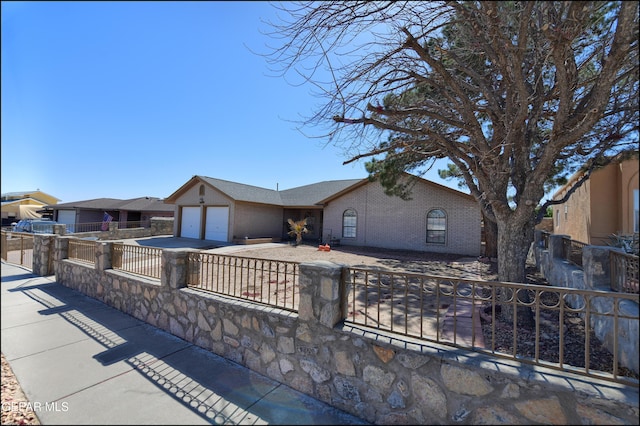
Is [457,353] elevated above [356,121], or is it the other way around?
[356,121]

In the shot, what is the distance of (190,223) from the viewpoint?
1961 cm

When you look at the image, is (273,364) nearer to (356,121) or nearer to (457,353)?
(457,353)

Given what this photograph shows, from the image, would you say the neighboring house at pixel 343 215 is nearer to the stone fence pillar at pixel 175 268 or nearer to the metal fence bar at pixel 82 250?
the metal fence bar at pixel 82 250

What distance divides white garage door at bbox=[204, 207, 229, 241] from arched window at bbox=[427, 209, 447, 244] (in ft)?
39.5

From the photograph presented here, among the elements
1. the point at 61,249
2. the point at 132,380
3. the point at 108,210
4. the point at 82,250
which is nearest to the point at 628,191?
the point at 132,380

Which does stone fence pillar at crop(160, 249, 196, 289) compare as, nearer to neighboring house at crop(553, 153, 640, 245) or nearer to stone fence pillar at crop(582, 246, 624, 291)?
stone fence pillar at crop(582, 246, 624, 291)

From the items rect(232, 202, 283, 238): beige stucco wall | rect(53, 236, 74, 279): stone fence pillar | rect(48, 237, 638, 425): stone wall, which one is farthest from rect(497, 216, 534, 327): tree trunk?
rect(232, 202, 283, 238): beige stucco wall

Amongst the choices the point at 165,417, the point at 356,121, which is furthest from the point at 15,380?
the point at 356,121

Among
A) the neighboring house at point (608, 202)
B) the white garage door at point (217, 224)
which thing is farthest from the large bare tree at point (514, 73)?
the white garage door at point (217, 224)

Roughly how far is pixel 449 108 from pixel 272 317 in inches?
198

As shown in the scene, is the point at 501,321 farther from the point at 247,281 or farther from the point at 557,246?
the point at 247,281

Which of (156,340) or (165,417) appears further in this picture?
(156,340)

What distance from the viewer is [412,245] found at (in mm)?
15148

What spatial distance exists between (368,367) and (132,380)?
2.94 m
